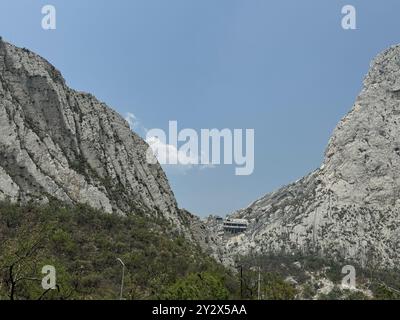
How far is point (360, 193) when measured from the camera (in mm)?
160375

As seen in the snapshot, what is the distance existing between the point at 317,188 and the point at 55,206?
353ft

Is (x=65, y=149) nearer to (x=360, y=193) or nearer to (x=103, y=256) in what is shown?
(x=103, y=256)

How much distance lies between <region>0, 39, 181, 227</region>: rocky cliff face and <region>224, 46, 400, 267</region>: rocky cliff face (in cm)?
6116

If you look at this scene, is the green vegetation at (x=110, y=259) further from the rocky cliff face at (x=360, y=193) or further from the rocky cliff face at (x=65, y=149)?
the rocky cliff face at (x=360, y=193)

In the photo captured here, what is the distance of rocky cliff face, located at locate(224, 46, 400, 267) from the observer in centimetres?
15162

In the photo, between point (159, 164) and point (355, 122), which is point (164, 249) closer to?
point (159, 164)

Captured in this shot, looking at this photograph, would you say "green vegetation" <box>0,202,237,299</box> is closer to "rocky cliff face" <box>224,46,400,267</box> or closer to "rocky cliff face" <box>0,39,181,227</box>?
"rocky cliff face" <box>0,39,181,227</box>

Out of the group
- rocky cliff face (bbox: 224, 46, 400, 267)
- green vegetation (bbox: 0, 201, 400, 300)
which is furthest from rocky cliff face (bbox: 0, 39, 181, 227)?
rocky cliff face (bbox: 224, 46, 400, 267)

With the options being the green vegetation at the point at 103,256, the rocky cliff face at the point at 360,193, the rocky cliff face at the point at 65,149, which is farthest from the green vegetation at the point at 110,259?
the rocky cliff face at the point at 360,193

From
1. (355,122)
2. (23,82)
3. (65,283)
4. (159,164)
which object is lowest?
(65,283)

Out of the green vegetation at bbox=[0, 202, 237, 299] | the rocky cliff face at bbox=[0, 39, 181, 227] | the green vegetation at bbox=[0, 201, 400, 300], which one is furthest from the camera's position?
the rocky cliff face at bbox=[0, 39, 181, 227]
